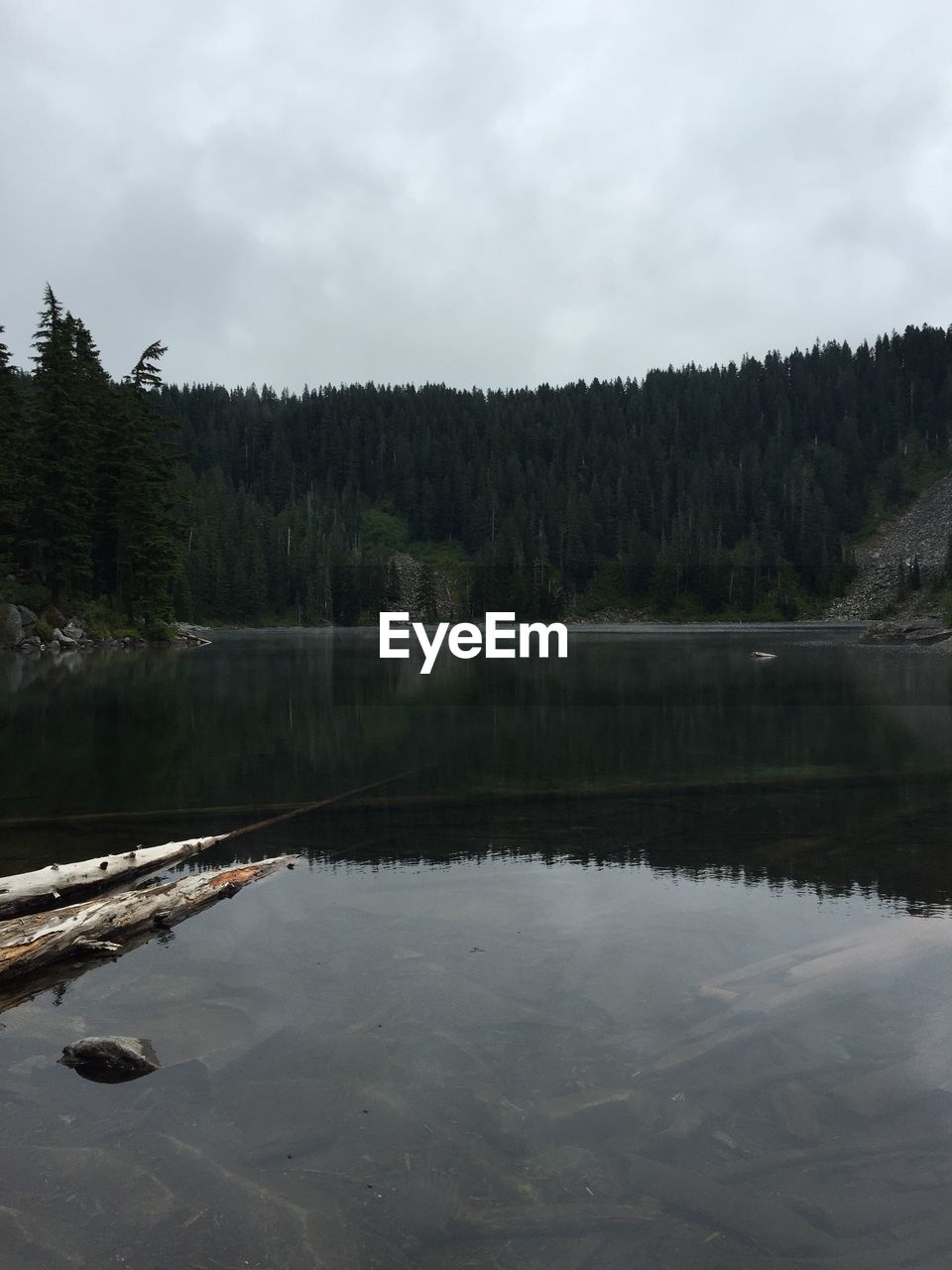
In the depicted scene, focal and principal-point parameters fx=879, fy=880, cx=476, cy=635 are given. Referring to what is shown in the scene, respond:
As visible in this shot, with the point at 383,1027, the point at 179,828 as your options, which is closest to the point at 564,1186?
the point at 383,1027

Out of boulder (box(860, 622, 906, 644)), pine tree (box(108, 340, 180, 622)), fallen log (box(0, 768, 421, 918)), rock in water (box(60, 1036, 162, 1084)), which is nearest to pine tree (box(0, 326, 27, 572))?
pine tree (box(108, 340, 180, 622))

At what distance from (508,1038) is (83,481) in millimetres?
74482

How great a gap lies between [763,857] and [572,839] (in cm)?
331

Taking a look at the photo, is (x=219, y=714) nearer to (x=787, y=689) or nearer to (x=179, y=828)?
A: (x=179, y=828)

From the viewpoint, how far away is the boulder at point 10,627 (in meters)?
65.6

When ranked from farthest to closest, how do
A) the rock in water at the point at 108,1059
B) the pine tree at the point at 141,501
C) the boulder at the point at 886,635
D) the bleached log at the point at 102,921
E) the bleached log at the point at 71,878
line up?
the boulder at the point at 886,635 → the pine tree at the point at 141,501 → the bleached log at the point at 71,878 → the bleached log at the point at 102,921 → the rock in water at the point at 108,1059

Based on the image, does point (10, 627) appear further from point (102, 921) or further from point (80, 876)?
point (102, 921)

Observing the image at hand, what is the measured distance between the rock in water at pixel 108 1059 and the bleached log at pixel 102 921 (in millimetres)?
1854

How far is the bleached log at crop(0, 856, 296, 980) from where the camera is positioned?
942cm

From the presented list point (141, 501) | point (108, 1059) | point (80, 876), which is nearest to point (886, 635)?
point (141, 501)

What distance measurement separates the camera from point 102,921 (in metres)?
10.4

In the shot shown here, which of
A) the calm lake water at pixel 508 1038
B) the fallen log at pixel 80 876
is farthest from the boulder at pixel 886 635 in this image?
the fallen log at pixel 80 876

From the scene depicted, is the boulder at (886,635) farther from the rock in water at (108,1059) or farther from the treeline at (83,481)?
the rock in water at (108,1059)

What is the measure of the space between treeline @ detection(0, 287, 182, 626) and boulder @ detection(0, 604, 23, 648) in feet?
11.3
